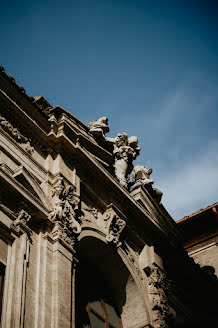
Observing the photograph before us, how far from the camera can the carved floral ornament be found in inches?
577

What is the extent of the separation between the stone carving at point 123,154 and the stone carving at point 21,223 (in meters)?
5.23

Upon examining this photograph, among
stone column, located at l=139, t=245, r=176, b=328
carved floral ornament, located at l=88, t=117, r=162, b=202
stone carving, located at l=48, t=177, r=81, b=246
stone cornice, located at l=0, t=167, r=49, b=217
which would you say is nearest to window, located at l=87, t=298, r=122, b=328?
stone column, located at l=139, t=245, r=176, b=328

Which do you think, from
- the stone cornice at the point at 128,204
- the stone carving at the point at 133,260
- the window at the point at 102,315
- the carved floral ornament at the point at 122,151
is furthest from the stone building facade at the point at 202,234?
the window at the point at 102,315

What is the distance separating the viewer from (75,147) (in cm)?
1235

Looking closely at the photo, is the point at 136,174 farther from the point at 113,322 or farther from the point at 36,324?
the point at 36,324

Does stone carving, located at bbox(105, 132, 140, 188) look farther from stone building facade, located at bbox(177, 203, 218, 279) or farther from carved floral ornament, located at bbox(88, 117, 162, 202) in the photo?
stone building facade, located at bbox(177, 203, 218, 279)

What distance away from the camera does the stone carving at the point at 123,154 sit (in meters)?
15.1

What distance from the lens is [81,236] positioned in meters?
11.4

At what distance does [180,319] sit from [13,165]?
250 inches

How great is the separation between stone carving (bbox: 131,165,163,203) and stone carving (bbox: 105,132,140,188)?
850 mm

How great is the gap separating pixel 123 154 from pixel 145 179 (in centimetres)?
157

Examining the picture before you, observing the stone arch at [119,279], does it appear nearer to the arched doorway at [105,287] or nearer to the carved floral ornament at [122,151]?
the arched doorway at [105,287]

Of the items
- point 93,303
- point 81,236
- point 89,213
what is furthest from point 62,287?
point 89,213

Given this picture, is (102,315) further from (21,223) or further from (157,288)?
(21,223)
